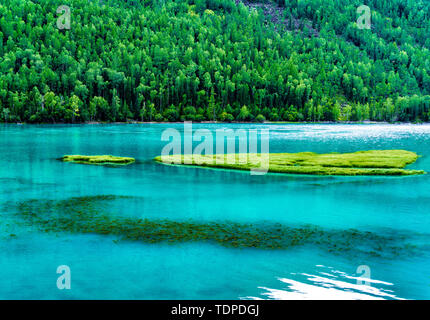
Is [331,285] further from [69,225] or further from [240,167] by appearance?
[240,167]

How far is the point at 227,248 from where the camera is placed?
1094 inches

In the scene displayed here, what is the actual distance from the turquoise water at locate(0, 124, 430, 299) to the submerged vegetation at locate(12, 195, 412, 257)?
26cm

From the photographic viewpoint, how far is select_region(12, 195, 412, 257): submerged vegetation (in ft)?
93.6

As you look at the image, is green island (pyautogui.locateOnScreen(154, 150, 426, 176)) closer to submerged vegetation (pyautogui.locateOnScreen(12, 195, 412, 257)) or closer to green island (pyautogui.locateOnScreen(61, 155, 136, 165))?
green island (pyautogui.locateOnScreen(61, 155, 136, 165))

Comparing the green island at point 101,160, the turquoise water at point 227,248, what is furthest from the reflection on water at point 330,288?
the green island at point 101,160

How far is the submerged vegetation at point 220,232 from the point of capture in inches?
1123

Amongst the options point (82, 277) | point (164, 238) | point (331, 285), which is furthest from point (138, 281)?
point (331, 285)

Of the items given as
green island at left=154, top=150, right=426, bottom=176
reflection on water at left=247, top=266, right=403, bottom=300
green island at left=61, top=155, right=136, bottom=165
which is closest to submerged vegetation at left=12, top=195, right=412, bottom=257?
reflection on water at left=247, top=266, right=403, bottom=300

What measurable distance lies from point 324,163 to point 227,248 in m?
38.1

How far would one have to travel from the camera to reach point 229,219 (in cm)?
3491

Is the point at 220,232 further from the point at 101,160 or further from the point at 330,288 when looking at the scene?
the point at 101,160

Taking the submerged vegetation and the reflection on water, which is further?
the submerged vegetation

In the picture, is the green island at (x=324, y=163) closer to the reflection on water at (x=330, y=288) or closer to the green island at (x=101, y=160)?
the green island at (x=101, y=160)

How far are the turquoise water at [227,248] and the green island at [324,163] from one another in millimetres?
4245
